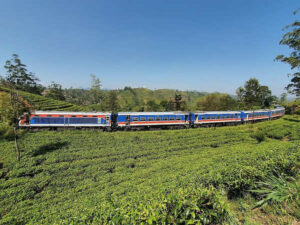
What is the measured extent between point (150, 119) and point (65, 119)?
11891mm

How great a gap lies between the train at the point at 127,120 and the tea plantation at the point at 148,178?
Result: 1.41 meters

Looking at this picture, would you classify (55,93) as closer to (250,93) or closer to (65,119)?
(65,119)

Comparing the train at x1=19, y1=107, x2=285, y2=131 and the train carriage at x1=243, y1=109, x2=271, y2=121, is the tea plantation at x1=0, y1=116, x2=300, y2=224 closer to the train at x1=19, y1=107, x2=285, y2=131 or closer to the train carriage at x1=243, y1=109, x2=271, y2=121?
the train at x1=19, y1=107, x2=285, y2=131

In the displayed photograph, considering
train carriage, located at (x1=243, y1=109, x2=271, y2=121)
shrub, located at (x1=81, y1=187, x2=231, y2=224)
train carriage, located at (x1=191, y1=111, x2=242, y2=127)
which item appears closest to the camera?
shrub, located at (x1=81, y1=187, x2=231, y2=224)

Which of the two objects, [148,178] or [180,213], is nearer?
[180,213]

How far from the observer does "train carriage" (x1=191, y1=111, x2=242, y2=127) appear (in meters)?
20.2

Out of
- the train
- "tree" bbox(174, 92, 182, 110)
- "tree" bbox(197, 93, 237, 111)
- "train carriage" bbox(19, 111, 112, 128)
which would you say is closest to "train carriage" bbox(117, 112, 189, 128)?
the train

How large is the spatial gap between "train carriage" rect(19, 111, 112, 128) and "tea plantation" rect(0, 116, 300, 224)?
1.24m

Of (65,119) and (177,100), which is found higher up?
(177,100)

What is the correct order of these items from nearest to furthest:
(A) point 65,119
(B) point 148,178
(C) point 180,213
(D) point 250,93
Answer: (C) point 180,213
(B) point 148,178
(A) point 65,119
(D) point 250,93

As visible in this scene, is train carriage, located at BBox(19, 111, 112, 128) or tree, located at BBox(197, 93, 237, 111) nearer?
train carriage, located at BBox(19, 111, 112, 128)

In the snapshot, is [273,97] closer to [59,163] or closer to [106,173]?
[106,173]

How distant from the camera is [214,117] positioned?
829 inches

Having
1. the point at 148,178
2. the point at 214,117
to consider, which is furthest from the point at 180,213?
the point at 214,117
